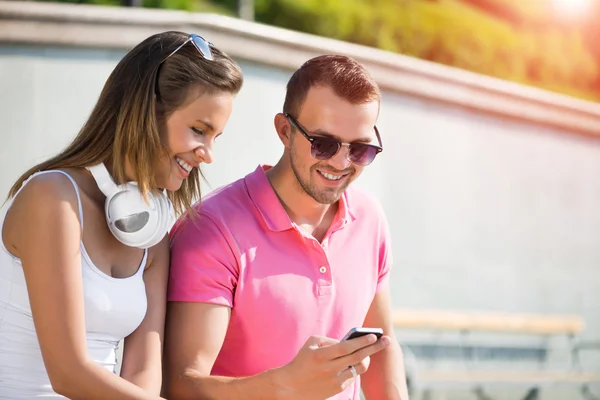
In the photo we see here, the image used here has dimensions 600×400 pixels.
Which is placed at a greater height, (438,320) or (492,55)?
(492,55)

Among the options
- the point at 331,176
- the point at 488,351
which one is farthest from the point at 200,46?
the point at 488,351

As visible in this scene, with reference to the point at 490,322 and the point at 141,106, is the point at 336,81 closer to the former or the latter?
the point at 141,106

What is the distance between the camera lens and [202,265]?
9.81ft

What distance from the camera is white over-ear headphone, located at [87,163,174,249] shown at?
2.64m

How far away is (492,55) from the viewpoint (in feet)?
37.2

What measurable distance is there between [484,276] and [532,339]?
685 mm

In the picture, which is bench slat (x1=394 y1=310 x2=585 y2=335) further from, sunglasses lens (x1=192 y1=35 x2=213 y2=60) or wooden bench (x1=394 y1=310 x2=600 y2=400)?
sunglasses lens (x1=192 y1=35 x2=213 y2=60)

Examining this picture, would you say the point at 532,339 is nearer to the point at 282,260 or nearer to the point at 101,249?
the point at 282,260

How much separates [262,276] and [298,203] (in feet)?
1.03

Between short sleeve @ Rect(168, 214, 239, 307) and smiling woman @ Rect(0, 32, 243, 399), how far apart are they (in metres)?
0.14

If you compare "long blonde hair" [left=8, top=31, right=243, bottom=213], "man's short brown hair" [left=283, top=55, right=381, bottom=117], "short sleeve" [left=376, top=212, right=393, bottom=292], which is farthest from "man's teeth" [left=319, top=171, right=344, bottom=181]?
"long blonde hair" [left=8, top=31, right=243, bottom=213]

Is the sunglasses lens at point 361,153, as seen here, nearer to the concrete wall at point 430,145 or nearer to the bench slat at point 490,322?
the concrete wall at point 430,145

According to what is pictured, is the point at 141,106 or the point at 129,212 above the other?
the point at 141,106

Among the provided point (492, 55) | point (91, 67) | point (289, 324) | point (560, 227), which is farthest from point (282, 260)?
point (492, 55)
